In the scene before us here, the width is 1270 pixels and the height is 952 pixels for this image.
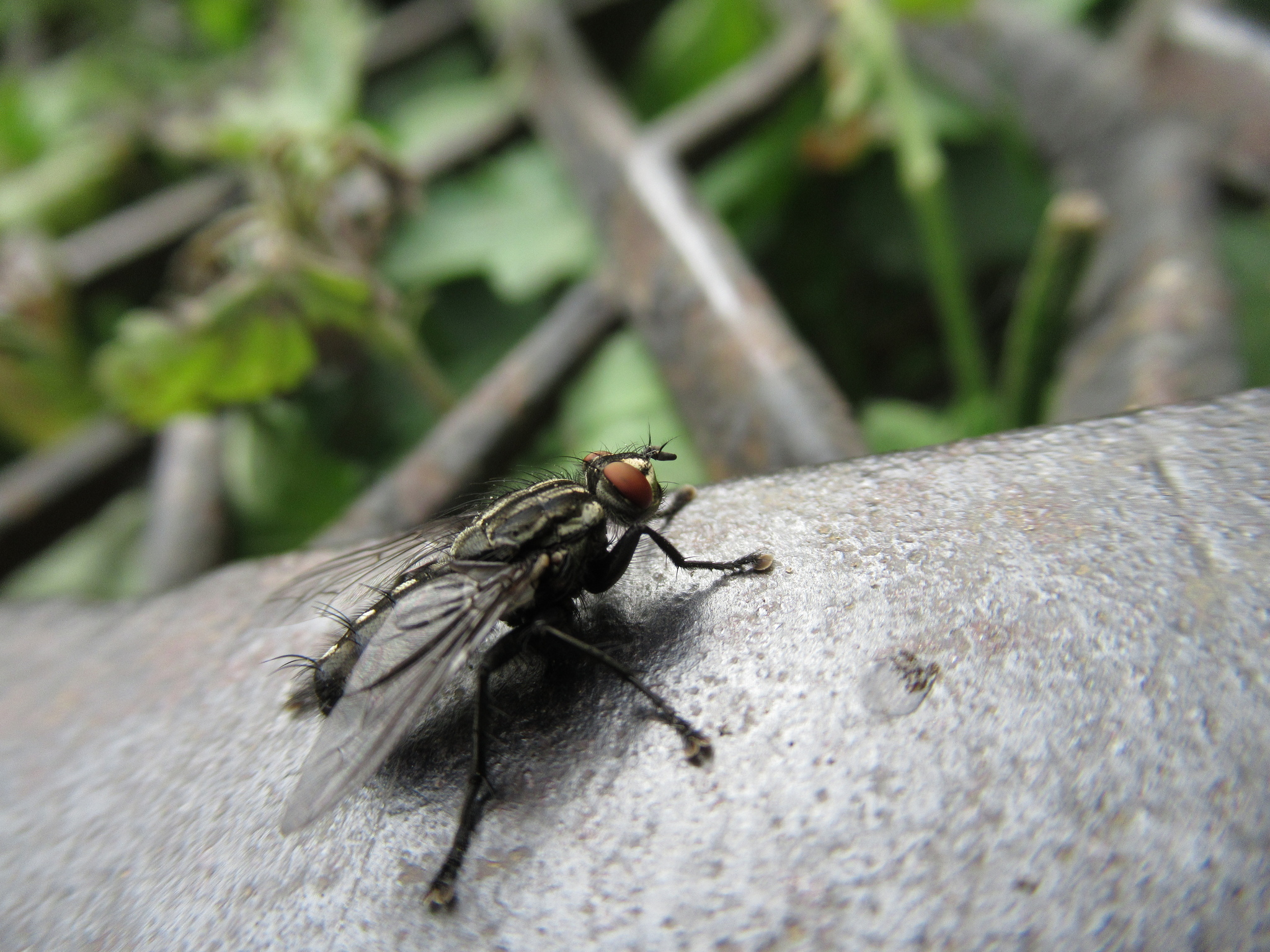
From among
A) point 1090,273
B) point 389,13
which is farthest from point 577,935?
point 389,13

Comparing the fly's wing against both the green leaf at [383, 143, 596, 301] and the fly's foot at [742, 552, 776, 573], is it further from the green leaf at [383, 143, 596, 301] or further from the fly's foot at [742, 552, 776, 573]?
the green leaf at [383, 143, 596, 301]

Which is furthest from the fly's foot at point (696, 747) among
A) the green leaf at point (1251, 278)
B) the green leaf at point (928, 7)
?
the green leaf at point (928, 7)

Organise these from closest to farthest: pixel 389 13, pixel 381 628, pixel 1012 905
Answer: pixel 1012 905
pixel 381 628
pixel 389 13

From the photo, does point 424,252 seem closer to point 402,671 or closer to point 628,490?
point 628,490

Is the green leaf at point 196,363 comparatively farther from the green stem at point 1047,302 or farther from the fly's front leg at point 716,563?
the green stem at point 1047,302

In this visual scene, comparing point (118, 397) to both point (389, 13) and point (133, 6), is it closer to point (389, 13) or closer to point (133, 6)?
point (389, 13)

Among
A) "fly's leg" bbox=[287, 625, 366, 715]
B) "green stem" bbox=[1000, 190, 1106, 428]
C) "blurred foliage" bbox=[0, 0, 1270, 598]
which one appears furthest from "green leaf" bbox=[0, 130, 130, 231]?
"green stem" bbox=[1000, 190, 1106, 428]
